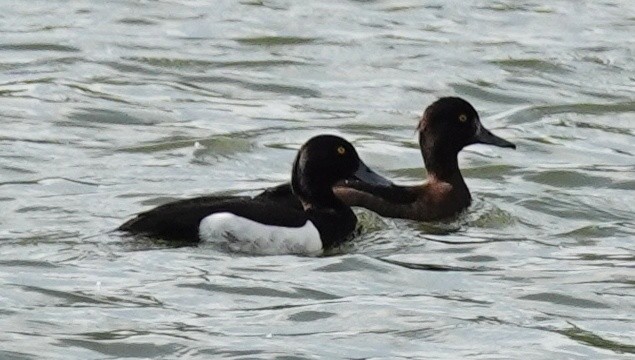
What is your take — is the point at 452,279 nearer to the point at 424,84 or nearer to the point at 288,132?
the point at 288,132

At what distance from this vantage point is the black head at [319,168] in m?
13.1

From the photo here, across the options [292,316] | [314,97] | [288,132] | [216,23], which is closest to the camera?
[292,316]

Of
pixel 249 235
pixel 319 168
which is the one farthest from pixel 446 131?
pixel 249 235

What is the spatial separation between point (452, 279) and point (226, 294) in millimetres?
1387

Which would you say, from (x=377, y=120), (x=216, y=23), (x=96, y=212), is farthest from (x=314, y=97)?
(x=96, y=212)

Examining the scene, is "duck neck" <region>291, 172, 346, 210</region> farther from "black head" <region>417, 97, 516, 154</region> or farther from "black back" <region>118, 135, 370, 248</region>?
"black head" <region>417, 97, 516, 154</region>

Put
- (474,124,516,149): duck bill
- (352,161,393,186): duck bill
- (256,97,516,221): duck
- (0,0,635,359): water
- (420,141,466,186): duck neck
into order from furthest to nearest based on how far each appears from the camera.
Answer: (474,124,516,149): duck bill → (420,141,466,186): duck neck → (256,97,516,221): duck → (352,161,393,186): duck bill → (0,0,635,359): water

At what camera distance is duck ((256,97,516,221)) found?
13727mm

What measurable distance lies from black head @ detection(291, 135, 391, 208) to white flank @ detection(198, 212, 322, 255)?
25.7 inches

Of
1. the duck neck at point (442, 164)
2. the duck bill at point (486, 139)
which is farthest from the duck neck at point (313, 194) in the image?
the duck bill at point (486, 139)

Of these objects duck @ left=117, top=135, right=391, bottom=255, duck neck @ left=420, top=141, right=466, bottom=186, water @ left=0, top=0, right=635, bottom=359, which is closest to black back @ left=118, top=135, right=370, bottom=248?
duck @ left=117, top=135, right=391, bottom=255

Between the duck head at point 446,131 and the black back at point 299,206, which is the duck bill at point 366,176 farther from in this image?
the duck head at point 446,131

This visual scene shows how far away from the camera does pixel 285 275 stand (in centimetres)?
1184

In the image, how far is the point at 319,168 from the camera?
13078mm
